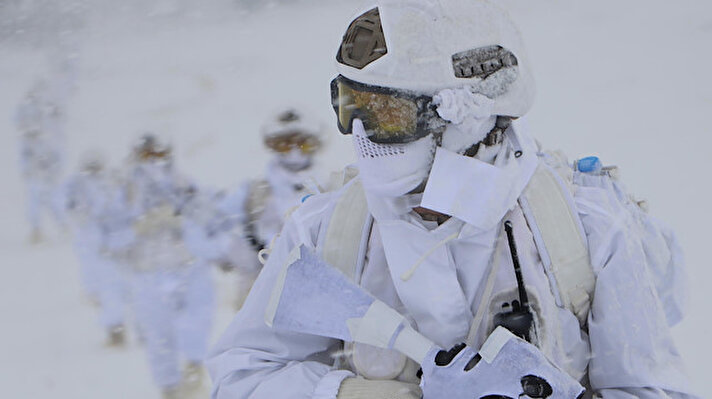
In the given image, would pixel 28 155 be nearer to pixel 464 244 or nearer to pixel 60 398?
pixel 60 398

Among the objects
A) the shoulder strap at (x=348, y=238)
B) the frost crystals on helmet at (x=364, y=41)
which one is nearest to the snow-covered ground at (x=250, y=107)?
the shoulder strap at (x=348, y=238)

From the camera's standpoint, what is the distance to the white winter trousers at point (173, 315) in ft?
14.5

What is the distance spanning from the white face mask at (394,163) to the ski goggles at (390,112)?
1 centimetres

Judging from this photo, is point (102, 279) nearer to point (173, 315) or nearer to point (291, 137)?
point (173, 315)

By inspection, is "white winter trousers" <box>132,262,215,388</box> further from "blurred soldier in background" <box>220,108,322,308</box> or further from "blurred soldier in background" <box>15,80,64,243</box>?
"blurred soldier in background" <box>15,80,64,243</box>

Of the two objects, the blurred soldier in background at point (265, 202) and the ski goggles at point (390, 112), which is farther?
the blurred soldier in background at point (265, 202)

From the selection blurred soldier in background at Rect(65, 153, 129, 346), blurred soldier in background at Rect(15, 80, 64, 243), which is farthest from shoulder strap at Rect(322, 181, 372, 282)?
blurred soldier in background at Rect(15, 80, 64, 243)

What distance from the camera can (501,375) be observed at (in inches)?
48.9

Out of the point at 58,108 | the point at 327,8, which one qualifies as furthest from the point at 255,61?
the point at 58,108

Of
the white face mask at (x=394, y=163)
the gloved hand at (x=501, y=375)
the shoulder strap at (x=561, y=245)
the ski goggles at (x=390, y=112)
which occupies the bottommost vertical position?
the gloved hand at (x=501, y=375)

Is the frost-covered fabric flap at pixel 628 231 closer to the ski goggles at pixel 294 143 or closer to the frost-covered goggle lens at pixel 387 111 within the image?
the frost-covered goggle lens at pixel 387 111

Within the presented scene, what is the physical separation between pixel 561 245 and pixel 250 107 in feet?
26.9

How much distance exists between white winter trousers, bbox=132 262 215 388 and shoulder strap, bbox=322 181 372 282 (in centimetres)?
309

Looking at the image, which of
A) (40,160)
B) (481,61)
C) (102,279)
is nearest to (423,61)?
(481,61)
